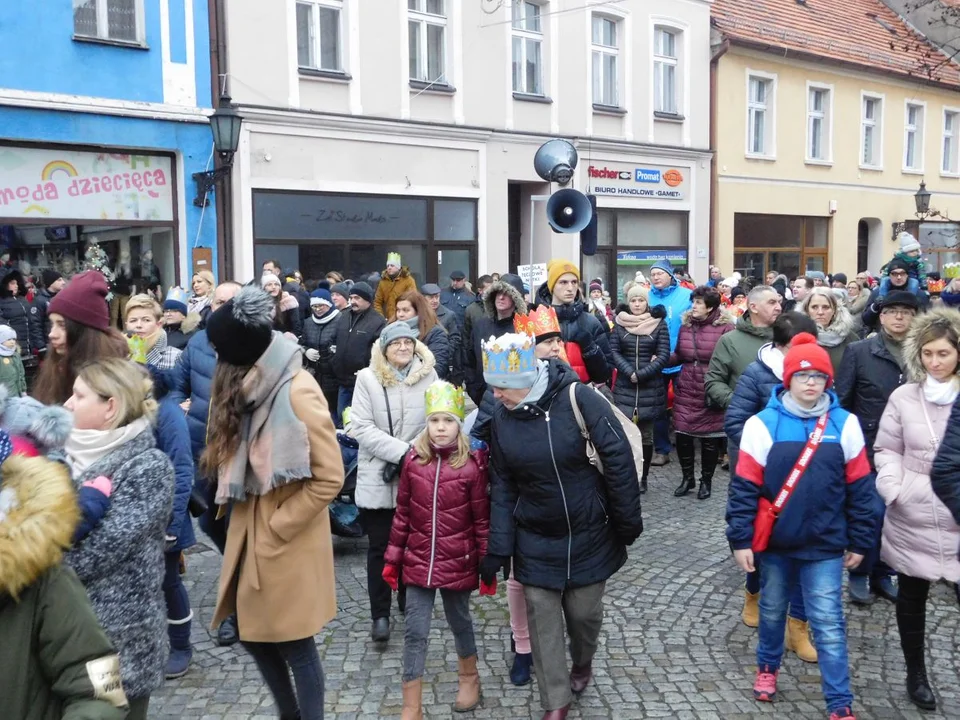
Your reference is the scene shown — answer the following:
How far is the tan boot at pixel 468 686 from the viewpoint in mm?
4312

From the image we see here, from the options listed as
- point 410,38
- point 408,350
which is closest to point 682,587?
point 408,350

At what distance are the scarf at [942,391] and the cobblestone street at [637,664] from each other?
139 cm

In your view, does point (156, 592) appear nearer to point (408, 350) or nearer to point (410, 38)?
point (408, 350)

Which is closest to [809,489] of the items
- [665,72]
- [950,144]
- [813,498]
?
[813,498]

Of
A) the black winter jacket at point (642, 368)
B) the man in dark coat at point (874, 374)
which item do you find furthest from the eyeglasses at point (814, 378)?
the black winter jacket at point (642, 368)

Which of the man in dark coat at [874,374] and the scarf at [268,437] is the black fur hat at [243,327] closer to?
the scarf at [268,437]

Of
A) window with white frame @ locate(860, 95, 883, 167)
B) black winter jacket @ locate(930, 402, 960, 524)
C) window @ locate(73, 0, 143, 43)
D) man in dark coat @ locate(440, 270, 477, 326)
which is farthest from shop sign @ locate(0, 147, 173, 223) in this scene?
window with white frame @ locate(860, 95, 883, 167)

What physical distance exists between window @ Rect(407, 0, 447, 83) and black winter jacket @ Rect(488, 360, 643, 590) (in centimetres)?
1317

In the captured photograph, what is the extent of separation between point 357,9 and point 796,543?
13.3 metres

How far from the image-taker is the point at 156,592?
301 centimetres

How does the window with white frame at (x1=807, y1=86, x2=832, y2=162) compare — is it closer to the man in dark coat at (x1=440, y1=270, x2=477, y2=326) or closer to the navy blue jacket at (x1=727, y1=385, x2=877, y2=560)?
the man in dark coat at (x1=440, y1=270, x2=477, y2=326)

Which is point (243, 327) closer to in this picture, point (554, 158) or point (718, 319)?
point (718, 319)

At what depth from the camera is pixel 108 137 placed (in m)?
12.9

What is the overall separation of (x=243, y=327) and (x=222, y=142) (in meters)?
10.1
